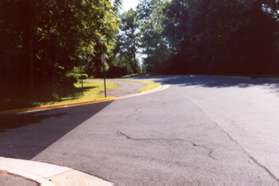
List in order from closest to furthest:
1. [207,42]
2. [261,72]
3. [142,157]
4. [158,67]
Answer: [142,157] → [261,72] → [207,42] → [158,67]

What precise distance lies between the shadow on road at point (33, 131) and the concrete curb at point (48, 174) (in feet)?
2.63

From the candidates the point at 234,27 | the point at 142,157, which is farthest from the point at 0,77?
the point at 234,27

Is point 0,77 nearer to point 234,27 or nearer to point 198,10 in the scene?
point 234,27

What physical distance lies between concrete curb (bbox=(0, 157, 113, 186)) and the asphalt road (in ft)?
0.86

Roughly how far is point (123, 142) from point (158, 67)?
175 ft

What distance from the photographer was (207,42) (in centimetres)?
4834

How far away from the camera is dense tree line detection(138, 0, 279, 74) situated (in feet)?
133

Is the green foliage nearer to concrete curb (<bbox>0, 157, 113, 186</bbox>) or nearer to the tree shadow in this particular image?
the tree shadow

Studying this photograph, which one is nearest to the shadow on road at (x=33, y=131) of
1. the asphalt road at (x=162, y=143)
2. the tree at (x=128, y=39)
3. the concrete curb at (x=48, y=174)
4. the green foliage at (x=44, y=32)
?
the asphalt road at (x=162, y=143)

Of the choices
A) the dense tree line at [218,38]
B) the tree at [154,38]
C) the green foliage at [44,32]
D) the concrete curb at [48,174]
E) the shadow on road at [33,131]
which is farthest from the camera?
the tree at [154,38]

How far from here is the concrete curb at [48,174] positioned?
657cm

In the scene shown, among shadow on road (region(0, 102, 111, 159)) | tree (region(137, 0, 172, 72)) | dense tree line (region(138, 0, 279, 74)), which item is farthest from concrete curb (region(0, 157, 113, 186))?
tree (region(137, 0, 172, 72))

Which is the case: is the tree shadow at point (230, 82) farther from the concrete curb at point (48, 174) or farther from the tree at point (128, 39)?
the tree at point (128, 39)

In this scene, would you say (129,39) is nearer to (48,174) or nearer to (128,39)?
(128,39)
